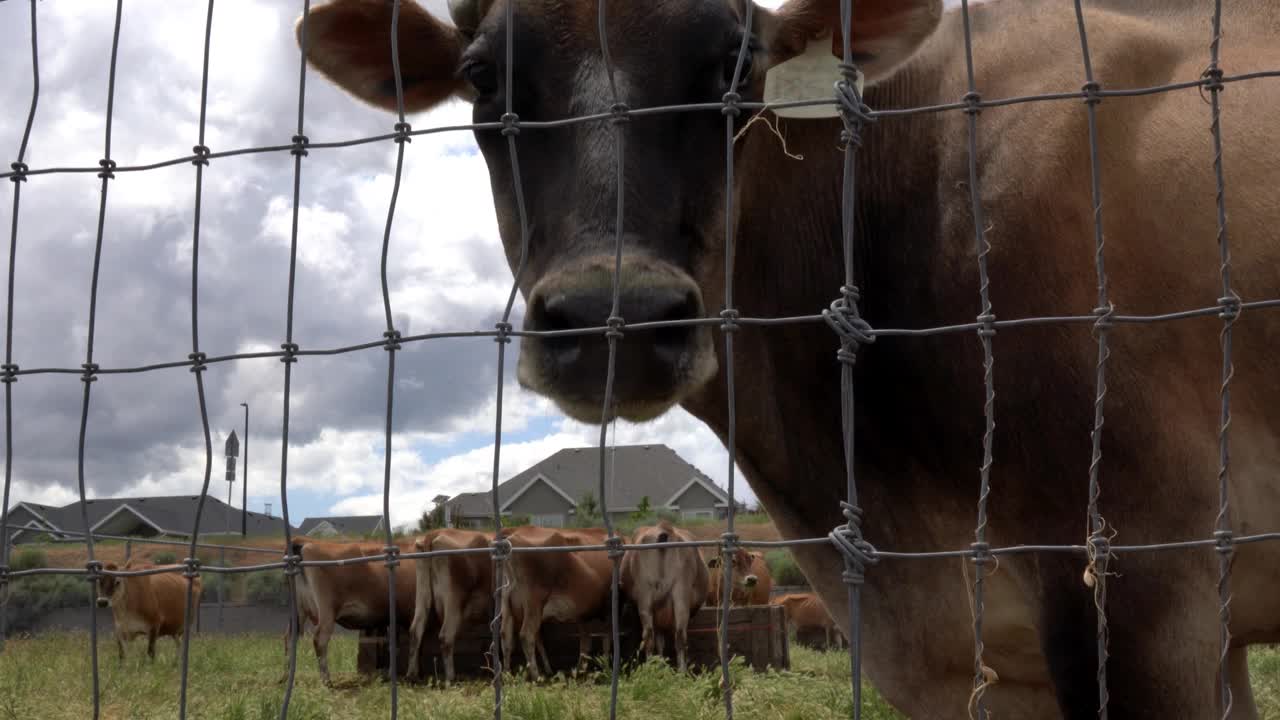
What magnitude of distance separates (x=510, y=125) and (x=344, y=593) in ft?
45.0

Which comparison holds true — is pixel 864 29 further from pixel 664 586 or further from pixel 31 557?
pixel 31 557

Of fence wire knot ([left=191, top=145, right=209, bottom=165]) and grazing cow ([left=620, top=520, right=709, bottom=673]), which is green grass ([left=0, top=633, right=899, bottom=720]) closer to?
grazing cow ([left=620, top=520, right=709, bottom=673])

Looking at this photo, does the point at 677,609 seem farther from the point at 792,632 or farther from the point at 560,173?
the point at 560,173

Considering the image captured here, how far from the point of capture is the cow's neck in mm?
3229

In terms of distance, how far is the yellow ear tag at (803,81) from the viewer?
9.95 feet

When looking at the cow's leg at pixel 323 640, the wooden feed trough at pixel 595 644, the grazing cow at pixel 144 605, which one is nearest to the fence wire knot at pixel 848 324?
the wooden feed trough at pixel 595 644

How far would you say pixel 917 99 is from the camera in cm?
362

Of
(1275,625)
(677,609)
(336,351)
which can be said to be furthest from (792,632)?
(336,351)

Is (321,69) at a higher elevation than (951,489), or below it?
higher

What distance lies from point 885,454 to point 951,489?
0.20 metres

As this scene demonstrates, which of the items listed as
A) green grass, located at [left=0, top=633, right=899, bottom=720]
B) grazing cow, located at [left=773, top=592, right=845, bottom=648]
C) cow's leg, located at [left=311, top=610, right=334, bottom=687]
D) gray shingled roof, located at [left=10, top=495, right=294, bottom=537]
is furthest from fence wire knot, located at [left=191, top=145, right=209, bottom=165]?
gray shingled roof, located at [left=10, top=495, right=294, bottom=537]

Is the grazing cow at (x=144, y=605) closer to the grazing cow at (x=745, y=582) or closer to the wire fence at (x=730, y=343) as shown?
the grazing cow at (x=745, y=582)

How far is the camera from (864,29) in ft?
10.5

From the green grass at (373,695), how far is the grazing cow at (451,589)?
117 centimetres
